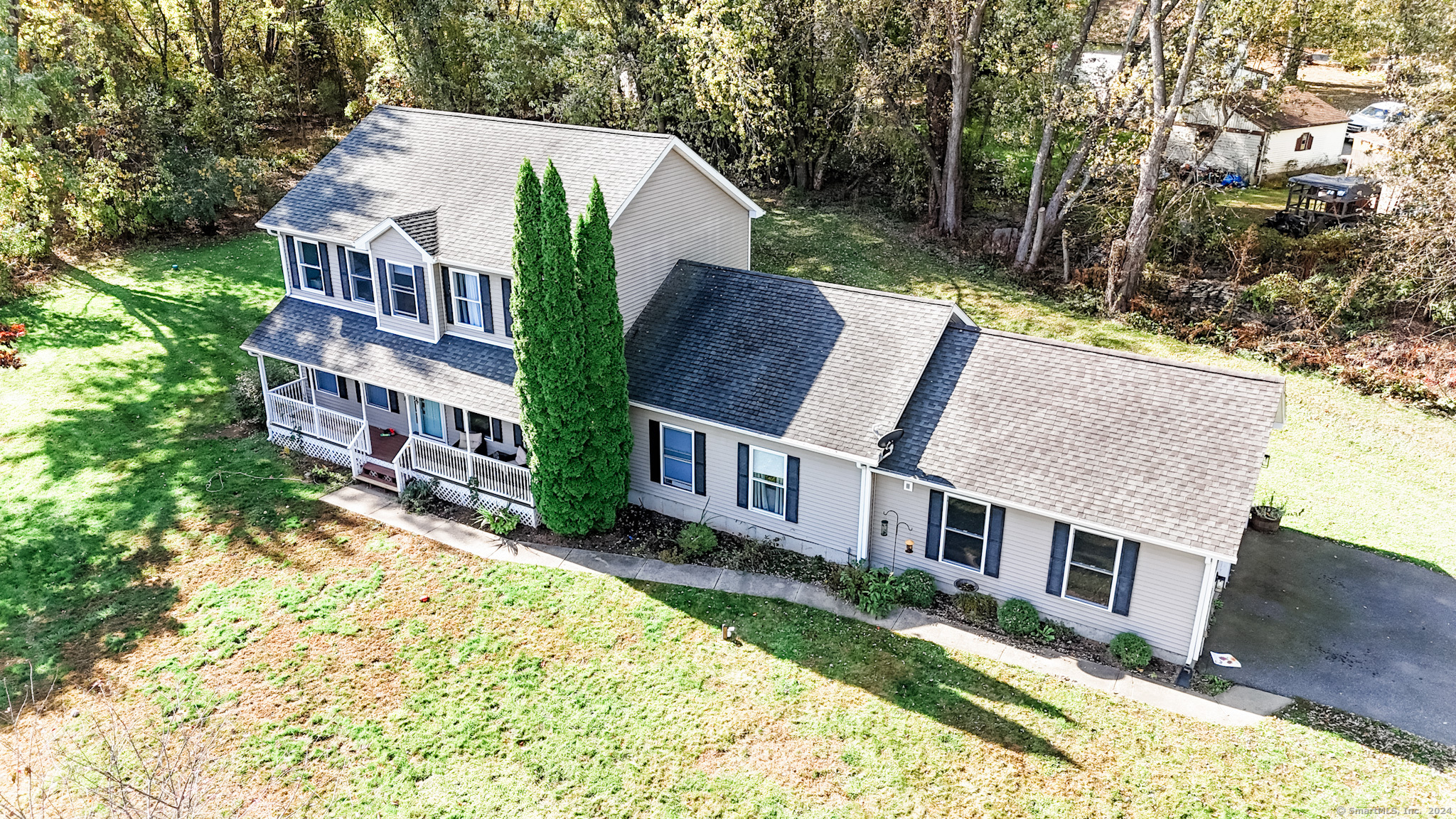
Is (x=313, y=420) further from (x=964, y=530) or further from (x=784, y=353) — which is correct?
(x=964, y=530)

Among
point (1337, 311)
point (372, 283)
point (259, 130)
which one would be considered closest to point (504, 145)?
point (372, 283)

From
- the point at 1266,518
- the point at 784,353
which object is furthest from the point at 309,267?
the point at 1266,518

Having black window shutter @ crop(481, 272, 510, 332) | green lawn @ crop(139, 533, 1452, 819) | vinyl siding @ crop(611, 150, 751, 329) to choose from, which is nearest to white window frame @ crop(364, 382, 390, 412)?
black window shutter @ crop(481, 272, 510, 332)

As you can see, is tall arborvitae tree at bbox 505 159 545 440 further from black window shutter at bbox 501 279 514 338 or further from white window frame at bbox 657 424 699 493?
white window frame at bbox 657 424 699 493

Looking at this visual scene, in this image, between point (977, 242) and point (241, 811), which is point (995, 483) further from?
point (977, 242)

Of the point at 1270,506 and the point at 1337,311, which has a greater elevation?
the point at 1337,311
